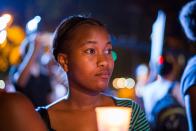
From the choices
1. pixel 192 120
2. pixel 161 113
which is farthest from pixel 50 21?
pixel 192 120

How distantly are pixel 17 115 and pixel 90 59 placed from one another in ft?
2.12

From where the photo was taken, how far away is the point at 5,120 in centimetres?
89

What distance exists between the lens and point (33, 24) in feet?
15.8

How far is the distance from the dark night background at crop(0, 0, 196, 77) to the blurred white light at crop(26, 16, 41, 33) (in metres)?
0.07

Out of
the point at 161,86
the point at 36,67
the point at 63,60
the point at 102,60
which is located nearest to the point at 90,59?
the point at 102,60

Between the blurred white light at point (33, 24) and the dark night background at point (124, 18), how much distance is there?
66 millimetres

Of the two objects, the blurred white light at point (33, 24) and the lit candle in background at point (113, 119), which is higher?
the blurred white light at point (33, 24)

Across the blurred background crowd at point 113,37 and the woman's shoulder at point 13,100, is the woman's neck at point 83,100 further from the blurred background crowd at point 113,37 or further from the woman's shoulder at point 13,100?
the blurred background crowd at point 113,37

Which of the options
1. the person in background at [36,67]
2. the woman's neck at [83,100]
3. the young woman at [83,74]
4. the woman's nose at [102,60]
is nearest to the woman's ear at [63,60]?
the young woman at [83,74]

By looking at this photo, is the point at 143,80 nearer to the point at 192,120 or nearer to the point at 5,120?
the point at 192,120

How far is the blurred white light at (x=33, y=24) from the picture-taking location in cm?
471

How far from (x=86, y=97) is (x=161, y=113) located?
10.2 ft

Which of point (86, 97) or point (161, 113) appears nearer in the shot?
point (86, 97)

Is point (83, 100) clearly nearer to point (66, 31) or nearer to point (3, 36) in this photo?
point (66, 31)
